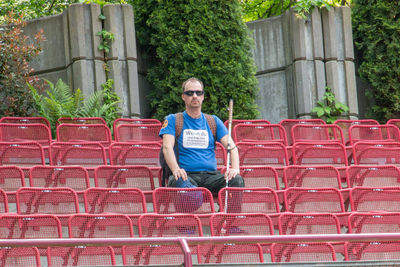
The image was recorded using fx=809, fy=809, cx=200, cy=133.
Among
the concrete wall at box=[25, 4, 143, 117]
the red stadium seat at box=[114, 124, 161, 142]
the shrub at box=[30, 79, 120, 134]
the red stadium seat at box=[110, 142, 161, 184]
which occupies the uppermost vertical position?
the concrete wall at box=[25, 4, 143, 117]

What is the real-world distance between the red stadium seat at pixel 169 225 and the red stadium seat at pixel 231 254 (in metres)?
0.93

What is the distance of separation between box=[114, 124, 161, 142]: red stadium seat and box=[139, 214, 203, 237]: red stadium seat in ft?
12.1

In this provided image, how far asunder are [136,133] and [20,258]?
5.51 meters

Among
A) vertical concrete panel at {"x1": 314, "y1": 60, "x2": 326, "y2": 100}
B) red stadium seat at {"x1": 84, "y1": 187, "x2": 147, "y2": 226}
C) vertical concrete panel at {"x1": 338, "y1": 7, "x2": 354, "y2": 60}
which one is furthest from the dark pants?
vertical concrete panel at {"x1": 338, "y1": 7, "x2": 354, "y2": 60}

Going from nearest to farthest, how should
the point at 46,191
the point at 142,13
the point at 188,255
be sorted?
the point at 188,255 → the point at 46,191 → the point at 142,13

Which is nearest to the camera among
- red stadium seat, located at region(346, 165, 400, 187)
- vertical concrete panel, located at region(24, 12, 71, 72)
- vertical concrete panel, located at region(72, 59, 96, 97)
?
red stadium seat, located at region(346, 165, 400, 187)

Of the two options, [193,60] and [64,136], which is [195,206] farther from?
[193,60]

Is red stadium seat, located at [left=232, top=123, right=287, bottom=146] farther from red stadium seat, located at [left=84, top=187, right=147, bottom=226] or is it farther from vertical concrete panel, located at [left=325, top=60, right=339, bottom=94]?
red stadium seat, located at [left=84, top=187, right=147, bottom=226]

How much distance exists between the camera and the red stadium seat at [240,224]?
720cm

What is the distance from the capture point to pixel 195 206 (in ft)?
25.8

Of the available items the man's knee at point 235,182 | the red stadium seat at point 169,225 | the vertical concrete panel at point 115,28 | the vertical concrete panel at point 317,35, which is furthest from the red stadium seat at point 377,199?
the vertical concrete panel at point 115,28

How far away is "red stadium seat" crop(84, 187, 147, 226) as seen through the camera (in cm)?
791

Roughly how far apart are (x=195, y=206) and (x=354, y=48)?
7.39m

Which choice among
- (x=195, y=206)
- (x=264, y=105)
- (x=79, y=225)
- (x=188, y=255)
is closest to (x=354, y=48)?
(x=264, y=105)
